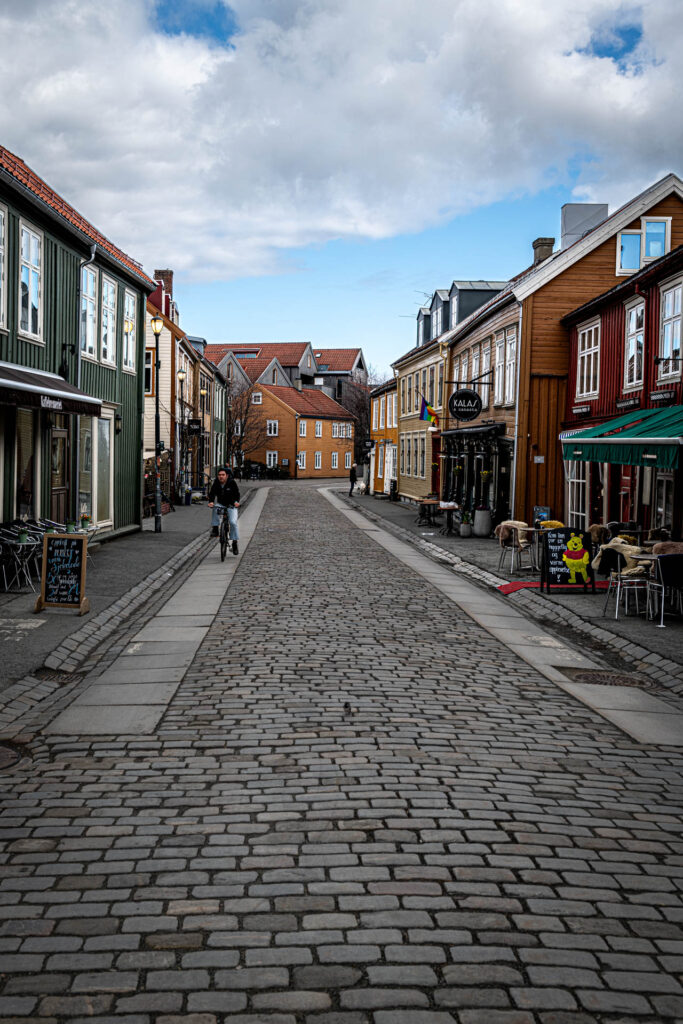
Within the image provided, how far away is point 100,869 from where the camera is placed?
462 cm

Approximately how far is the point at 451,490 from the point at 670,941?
30.5 meters

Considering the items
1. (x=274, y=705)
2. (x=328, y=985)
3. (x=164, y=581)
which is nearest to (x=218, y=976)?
(x=328, y=985)

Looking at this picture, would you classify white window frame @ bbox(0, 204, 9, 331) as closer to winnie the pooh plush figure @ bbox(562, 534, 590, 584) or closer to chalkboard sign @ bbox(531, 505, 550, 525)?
winnie the pooh plush figure @ bbox(562, 534, 590, 584)

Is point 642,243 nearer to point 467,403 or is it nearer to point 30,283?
point 467,403

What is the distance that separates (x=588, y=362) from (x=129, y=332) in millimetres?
11547

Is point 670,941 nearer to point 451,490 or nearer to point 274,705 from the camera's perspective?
point 274,705

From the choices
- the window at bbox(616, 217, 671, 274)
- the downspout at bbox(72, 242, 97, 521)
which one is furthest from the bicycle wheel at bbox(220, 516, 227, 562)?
the window at bbox(616, 217, 671, 274)

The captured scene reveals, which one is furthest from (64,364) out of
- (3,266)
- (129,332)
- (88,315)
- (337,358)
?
(337,358)

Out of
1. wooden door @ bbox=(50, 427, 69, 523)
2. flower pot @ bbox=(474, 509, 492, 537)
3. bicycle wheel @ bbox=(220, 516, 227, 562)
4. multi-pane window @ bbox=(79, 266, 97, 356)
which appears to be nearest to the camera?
wooden door @ bbox=(50, 427, 69, 523)

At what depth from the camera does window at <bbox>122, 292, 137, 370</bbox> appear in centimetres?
2233

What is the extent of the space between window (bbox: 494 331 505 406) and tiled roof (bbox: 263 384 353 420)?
53.9 metres

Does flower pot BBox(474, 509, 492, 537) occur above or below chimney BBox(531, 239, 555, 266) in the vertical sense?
below

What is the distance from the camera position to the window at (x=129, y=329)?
2233 cm

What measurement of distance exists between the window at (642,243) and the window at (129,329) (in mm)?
12844
